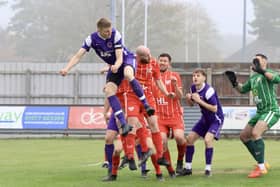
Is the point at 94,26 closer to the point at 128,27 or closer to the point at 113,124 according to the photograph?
the point at 128,27

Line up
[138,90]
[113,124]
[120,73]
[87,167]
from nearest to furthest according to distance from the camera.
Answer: [138,90] < [120,73] < [113,124] < [87,167]

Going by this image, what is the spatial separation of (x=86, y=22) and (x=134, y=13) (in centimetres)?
482

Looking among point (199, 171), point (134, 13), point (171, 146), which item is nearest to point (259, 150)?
point (199, 171)

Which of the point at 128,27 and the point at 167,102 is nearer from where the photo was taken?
the point at 167,102

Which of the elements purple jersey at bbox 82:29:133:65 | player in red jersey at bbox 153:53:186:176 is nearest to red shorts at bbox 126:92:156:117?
purple jersey at bbox 82:29:133:65

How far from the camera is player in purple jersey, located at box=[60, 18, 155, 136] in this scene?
40.0ft

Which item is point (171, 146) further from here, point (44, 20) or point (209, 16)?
point (209, 16)

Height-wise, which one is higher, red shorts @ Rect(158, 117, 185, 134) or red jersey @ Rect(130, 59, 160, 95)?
red jersey @ Rect(130, 59, 160, 95)

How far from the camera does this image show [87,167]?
16.0 m

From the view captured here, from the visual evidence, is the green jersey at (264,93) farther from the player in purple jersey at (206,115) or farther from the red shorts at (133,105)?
the red shorts at (133,105)

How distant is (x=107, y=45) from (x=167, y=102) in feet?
7.91

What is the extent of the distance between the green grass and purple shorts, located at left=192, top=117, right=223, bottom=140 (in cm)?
78

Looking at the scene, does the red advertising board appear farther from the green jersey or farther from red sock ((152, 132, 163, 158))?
red sock ((152, 132, 163, 158))

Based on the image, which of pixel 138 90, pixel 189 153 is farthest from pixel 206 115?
pixel 138 90
